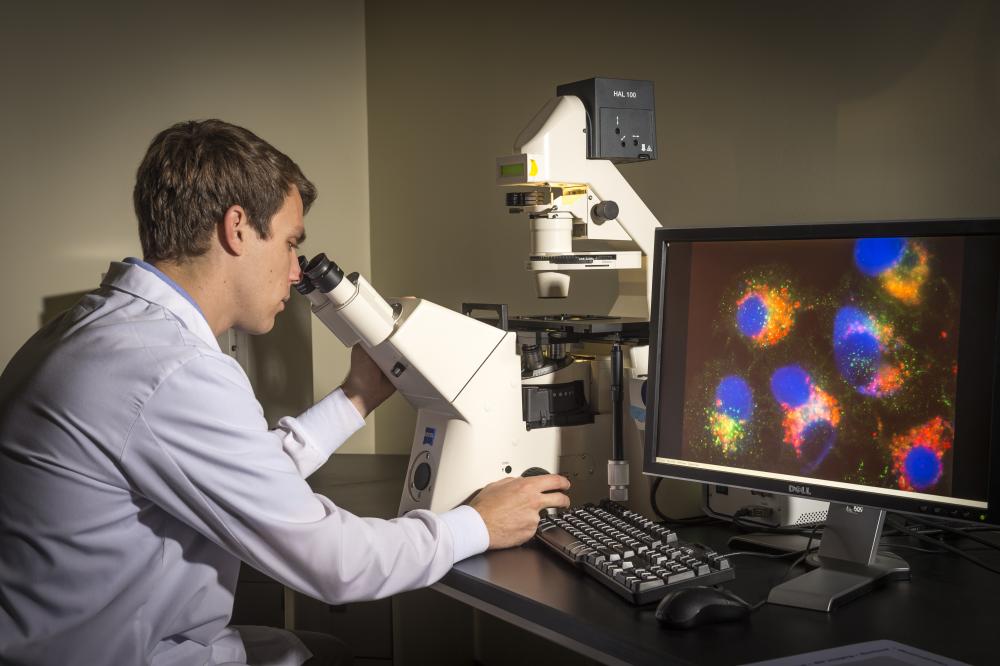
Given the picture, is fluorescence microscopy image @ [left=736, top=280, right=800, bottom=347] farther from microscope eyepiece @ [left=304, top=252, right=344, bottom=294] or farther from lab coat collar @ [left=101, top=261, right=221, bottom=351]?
lab coat collar @ [left=101, top=261, right=221, bottom=351]

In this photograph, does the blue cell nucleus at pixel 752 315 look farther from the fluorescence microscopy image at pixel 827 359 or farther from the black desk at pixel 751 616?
the black desk at pixel 751 616

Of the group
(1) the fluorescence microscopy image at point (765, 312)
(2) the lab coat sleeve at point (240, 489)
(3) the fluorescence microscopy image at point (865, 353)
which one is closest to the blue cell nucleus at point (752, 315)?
(1) the fluorescence microscopy image at point (765, 312)

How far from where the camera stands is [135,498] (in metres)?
1.20

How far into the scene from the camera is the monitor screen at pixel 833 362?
3.96 feet

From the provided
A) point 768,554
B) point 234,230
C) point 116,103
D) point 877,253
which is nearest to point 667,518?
point 768,554

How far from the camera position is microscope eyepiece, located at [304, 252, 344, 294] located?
148 centimetres

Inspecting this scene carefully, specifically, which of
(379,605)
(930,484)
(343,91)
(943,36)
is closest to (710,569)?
(930,484)

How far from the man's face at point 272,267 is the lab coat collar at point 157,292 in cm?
11

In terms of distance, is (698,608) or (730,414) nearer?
(698,608)

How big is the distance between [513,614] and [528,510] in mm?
224

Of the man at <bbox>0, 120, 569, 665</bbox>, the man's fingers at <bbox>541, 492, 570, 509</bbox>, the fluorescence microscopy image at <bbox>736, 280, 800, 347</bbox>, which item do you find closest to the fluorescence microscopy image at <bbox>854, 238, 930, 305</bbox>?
the fluorescence microscopy image at <bbox>736, 280, 800, 347</bbox>

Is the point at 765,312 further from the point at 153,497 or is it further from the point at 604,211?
the point at 153,497

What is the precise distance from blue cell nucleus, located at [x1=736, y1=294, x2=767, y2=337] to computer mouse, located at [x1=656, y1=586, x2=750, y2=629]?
39 centimetres

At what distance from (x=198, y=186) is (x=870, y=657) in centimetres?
102
